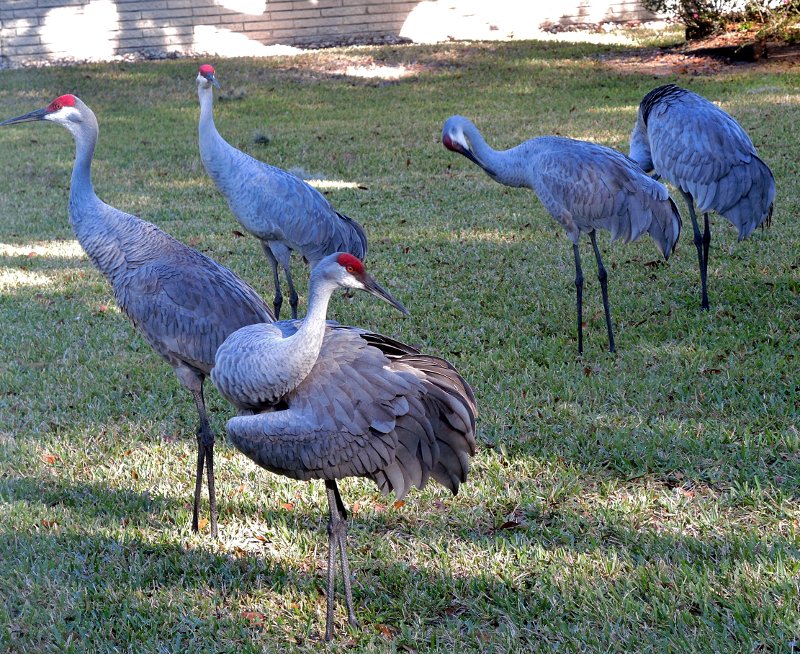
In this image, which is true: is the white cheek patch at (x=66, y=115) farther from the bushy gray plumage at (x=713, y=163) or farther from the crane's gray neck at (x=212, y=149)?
the bushy gray plumage at (x=713, y=163)

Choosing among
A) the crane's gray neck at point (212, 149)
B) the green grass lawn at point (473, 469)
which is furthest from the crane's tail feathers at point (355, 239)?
the crane's gray neck at point (212, 149)

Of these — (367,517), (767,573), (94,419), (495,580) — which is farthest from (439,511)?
→ (94,419)

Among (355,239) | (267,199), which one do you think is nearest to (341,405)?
(267,199)

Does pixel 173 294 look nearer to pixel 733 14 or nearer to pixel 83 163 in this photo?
pixel 83 163

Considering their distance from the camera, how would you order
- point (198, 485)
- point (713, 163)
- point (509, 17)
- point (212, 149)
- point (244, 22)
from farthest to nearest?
1. point (509, 17)
2. point (244, 22)
3. point (713, 163)
4. point (212, 149)
5. point (198, 485)

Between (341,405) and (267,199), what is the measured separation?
304 cm

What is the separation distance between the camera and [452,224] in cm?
849

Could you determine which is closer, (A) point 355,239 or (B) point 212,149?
(B) point 212,149

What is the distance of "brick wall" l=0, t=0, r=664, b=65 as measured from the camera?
710 inches

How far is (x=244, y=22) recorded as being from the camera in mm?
18594

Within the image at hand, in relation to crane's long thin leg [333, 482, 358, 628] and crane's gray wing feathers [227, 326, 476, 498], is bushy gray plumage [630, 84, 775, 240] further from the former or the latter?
crane's long thin leg [333, 482, 358, 628]

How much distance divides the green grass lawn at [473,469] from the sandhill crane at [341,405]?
53cm

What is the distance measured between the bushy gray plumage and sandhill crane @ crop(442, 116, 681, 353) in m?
0.62

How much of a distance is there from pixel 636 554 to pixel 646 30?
55.5 ft
